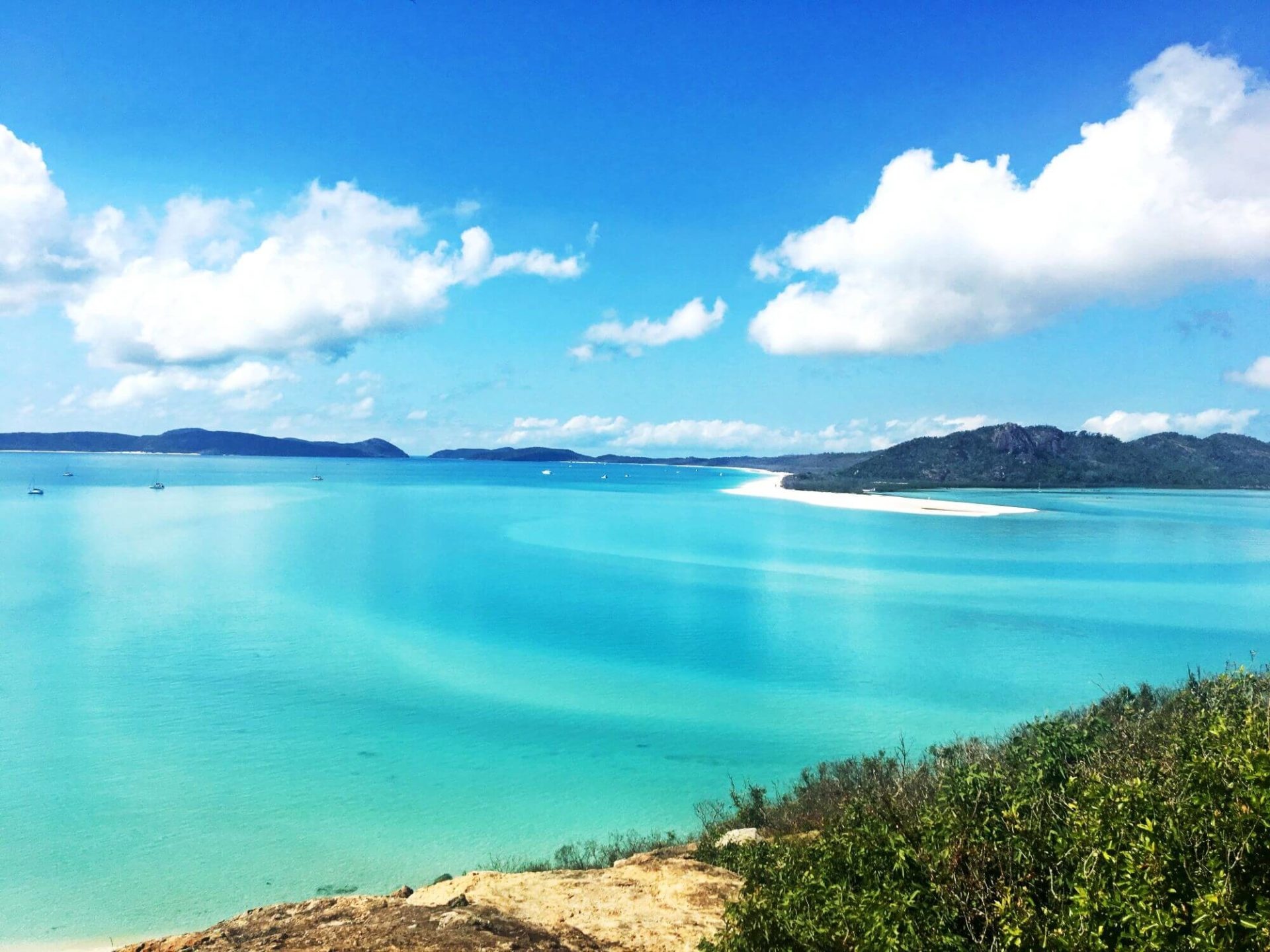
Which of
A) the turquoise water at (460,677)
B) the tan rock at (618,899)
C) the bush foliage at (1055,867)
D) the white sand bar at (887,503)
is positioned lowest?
the turquoise water at (460,677)

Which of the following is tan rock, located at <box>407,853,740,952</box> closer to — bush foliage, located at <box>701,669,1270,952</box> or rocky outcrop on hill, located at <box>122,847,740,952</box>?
rocky outcrop on hill, located at <box>122,847,740,952</box>

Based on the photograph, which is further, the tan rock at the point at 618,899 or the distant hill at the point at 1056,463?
A: the distant hill at the point at 1056,463

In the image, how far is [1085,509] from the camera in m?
81.3

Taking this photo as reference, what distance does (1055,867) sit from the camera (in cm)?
457

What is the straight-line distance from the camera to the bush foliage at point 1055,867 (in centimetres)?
371

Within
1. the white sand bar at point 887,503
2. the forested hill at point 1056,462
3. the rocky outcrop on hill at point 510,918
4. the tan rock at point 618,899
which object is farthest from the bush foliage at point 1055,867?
the forested hill at point 1056,462

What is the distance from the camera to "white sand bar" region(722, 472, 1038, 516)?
75000mm

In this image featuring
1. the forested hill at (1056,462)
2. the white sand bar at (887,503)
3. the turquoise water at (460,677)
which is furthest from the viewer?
the forested hill at (1056,462)

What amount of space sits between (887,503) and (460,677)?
7364cm

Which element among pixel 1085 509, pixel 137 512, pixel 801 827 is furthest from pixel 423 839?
pixel 1085 509

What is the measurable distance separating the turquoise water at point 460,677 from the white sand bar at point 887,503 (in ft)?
78.5

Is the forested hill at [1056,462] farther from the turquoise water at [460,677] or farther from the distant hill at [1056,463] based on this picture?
the turquoise water at [460,677]

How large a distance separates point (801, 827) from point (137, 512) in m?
68.9

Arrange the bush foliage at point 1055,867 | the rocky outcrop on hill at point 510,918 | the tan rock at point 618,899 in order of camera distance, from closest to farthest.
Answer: the bush foliage at point 1055,867
the rocky outcrop on hill at point 510,918
the tan rock at point 618,899
